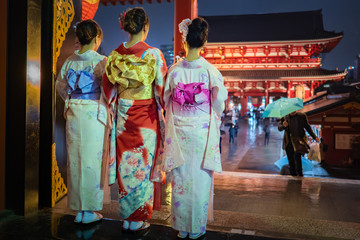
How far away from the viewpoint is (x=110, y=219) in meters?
2.88

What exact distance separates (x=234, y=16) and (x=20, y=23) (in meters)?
28.4

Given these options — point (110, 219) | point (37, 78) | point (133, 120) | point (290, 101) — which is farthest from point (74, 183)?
point (290, 101)

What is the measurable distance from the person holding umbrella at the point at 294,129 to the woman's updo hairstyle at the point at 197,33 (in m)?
3.68

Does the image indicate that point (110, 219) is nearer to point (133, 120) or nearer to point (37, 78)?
point (133, 120)

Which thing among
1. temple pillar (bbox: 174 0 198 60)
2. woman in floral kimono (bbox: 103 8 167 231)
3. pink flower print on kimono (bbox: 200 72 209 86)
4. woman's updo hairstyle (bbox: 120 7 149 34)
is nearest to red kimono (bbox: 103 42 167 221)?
woman in floral kimono (bbox: 103 8 167 231)

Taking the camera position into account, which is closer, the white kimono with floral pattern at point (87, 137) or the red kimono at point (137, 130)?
the red kimono at point (137, 130)

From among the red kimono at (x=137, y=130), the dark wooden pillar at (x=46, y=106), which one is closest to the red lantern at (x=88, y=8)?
the dark wooden pillar at (x=46, y=106)

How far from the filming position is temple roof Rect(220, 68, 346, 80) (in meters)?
22.3

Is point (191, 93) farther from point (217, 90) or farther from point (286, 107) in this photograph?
point (286, 107)

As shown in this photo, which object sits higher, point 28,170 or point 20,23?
point 20,23

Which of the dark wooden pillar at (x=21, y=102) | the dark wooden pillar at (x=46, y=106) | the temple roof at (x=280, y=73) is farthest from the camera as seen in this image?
Result: the temple roof at (x=280, y=73)

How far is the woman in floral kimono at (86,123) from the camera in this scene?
8.79 feet

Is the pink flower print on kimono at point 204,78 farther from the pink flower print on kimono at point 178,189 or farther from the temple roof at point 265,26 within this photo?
the temple roof at point 265,26

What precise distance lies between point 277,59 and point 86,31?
2328 cm
